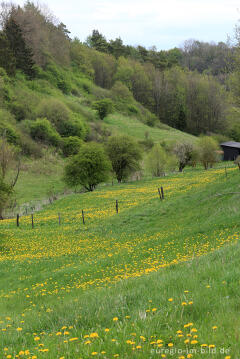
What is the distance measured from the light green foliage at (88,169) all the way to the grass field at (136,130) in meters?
39.3

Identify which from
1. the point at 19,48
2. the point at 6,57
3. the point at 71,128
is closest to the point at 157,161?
the point at 71,128

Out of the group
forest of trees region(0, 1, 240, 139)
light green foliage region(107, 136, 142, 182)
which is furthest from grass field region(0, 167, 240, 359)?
forest of trees region(0, 1, 240, 139)

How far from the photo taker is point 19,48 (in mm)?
104000

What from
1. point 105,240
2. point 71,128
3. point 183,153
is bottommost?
point 105,240

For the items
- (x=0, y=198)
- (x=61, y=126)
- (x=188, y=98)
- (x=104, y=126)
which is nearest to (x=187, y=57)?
(x=188, y=98)

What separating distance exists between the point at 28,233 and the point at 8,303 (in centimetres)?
1727

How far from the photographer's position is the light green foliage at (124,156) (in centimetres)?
6612

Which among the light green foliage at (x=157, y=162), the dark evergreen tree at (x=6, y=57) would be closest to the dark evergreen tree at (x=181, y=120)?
the light green foliage at (x=157, y=162)

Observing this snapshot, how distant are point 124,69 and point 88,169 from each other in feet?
301

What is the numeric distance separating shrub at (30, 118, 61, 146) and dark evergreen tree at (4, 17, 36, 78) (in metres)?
31.2

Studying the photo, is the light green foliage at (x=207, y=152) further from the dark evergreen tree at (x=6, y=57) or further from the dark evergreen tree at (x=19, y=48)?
the dark evergreen tree at (x=19, y=48)

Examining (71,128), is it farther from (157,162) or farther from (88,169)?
(88,169)

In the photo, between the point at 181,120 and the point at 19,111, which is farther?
the point at 181,120

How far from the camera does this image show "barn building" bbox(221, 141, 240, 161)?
93.5 metres
